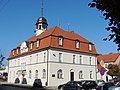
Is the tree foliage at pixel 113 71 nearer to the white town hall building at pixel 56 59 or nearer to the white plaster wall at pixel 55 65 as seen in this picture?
the white town hall building at pixel 56 59

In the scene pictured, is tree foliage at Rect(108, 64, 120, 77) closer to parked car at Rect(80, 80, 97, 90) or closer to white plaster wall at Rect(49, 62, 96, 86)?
white plaster wall at Rect(49, 62, 96, 86)

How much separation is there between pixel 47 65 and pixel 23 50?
1465 cm

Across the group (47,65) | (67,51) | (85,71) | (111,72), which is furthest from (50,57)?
(111,72)

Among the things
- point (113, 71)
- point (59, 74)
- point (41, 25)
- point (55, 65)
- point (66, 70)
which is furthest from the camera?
point (113, 71)

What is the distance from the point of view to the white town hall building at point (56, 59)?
4672cm

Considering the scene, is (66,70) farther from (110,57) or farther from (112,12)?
(112,12)

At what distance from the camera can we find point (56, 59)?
4731cm

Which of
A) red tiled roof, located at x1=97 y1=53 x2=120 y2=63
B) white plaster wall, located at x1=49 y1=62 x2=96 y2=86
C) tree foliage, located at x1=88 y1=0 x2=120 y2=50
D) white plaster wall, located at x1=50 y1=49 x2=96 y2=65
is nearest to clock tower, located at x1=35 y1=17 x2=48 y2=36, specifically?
white plaster wall, located at x1=50 y1=49 x2=96 y2=65

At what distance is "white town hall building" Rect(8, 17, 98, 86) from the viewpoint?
46716 mm

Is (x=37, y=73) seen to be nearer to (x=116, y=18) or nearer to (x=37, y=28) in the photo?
(x=37, y=28)

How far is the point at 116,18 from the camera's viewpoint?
30.0ft

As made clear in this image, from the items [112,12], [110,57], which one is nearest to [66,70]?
[110,57]

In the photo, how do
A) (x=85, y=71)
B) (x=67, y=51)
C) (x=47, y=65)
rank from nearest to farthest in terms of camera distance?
1. (x=47, y=65)
2. (x=67, y=51)
3. (x=85, y=71)

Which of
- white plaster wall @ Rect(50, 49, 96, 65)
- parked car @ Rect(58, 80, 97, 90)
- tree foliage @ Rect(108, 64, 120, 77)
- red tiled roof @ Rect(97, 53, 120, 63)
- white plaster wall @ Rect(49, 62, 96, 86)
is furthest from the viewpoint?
red tiled roof @ Rect(97, 53, 120, 63)
